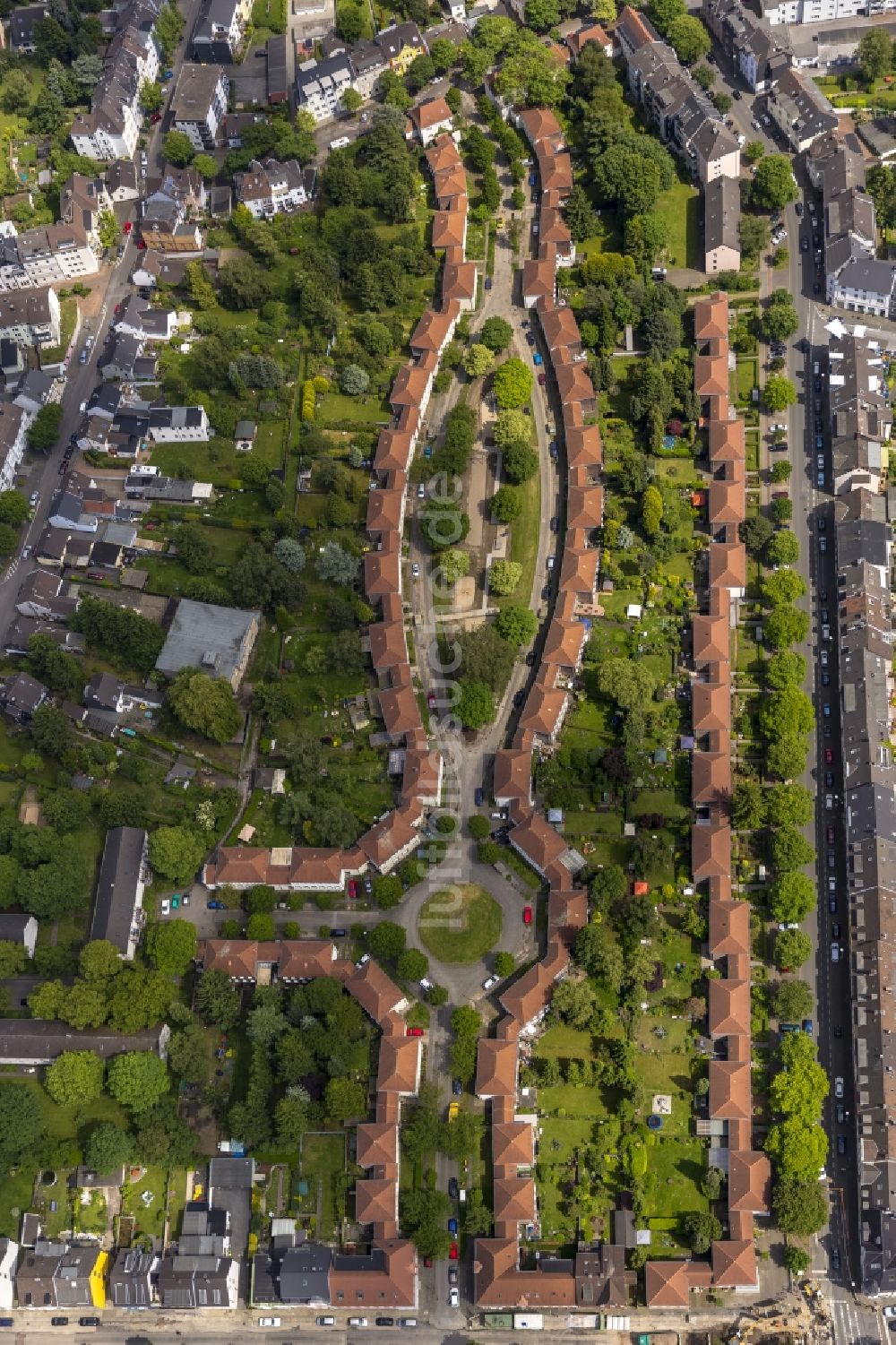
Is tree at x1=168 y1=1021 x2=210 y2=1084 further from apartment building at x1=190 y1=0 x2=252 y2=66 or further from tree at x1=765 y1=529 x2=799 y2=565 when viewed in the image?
apartment building at x1=190 y1=0 x2=252 y2=66

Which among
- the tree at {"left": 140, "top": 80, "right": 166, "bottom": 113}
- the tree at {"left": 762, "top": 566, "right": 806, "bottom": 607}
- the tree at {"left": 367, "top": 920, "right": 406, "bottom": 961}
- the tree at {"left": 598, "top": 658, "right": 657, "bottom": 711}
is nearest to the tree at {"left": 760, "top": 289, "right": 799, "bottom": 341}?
the tree at {"left": 762, "top": 566, "right": 806, "bottom": 607}

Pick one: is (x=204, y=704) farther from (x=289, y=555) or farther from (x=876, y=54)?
(x=876, y=54)

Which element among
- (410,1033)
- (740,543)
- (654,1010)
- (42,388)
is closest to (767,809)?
(654,1010)

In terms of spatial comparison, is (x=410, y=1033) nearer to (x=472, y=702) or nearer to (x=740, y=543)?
(x=472, y=702)

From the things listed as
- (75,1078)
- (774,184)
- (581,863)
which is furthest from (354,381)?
(75,1078)

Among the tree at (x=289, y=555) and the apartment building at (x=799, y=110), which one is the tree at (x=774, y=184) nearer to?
the apartment building at (x=799, y=110)

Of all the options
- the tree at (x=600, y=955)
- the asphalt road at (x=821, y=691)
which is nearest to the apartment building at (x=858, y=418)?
the asphalt road at (x=821, y=691)

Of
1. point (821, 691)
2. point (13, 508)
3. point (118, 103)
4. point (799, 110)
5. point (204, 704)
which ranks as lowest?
point (204, 704)
